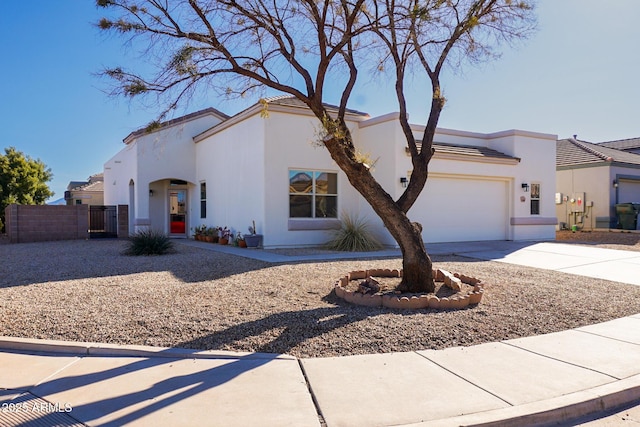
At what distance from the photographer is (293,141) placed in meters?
14.5

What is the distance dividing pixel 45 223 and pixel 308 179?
40.6ft

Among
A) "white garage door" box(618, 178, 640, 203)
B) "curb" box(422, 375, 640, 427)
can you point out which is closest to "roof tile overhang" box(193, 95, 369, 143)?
"curb" box(422, 375, 640, 427)

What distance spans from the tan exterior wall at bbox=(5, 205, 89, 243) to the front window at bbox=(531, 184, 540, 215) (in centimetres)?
1947

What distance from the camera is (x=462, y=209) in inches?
642

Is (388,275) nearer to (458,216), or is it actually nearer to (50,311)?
(50,311)

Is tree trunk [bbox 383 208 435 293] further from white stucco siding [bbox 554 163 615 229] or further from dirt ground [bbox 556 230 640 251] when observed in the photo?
white stucco siding [bbox 554 163 615 229]

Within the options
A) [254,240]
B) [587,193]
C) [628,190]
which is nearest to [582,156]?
[587,193]

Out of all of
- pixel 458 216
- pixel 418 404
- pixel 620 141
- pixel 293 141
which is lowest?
pixel 418 404

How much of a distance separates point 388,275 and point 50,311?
19.2ft

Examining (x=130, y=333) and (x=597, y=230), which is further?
(x=597, y=230)

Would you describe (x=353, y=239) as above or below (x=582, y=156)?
below

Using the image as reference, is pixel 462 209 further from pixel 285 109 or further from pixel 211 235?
pixel 211 235

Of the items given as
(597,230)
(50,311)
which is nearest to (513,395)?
(50,311)

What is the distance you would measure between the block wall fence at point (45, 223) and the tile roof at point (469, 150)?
15379 millimetres
